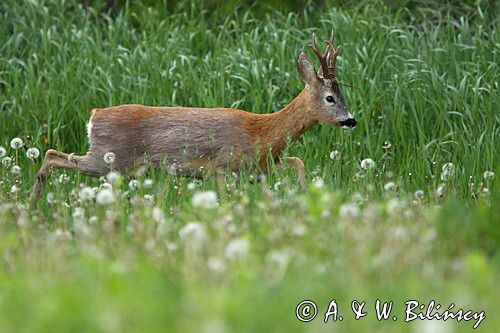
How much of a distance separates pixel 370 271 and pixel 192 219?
1530 mm

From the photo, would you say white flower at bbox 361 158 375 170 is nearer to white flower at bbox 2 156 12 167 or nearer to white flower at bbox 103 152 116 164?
white flower at bbox 103 152 116 164

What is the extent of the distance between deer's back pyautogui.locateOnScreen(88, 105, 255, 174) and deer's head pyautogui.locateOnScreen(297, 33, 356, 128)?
537mm

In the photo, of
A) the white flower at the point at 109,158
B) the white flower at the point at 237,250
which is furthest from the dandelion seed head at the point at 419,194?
the white flower at the point at 237,250

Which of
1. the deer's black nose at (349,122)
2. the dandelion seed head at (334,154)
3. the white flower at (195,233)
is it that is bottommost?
the dandelion seed head at (334,154)

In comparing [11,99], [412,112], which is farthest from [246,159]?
[11,99]

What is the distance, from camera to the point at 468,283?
3.54m

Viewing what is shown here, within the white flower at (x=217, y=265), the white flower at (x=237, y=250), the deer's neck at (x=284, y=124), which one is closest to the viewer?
the white flower at (x=217, y=265)

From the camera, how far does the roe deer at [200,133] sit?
747cm

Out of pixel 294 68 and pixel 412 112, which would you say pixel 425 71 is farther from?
pixel 294 68

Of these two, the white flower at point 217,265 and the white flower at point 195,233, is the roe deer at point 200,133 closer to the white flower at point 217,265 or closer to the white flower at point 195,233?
the white flower at point 195,233

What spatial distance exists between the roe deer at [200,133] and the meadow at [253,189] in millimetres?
188

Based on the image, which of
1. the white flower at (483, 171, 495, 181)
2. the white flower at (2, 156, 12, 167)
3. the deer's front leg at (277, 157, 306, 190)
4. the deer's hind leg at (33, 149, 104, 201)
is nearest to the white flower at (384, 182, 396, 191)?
the white flower at (483, 171, 495, 181)

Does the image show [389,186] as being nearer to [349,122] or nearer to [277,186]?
[277,186]

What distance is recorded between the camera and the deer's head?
298 inches
